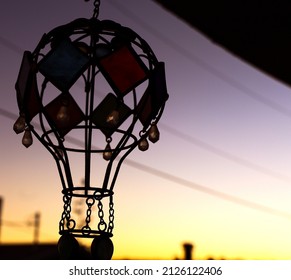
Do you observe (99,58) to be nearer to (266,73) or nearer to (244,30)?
(244,30)

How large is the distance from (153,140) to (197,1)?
26.4 inches

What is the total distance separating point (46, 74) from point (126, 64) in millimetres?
261

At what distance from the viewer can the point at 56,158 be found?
71.2 inches

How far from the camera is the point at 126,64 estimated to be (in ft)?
5.68

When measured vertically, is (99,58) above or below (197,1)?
below
